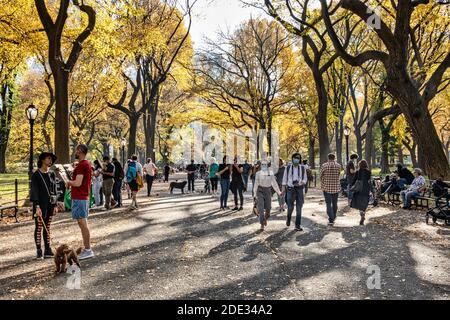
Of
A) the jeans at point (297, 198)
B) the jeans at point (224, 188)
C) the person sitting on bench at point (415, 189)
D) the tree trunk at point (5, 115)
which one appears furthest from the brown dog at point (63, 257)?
the tree trunk at point (5, 115)

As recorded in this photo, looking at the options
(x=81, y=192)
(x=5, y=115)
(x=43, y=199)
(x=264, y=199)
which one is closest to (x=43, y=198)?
(x=43, y=199)

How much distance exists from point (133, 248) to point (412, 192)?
33.7 feet

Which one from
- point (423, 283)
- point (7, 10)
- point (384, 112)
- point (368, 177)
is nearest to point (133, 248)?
point (423, 283)

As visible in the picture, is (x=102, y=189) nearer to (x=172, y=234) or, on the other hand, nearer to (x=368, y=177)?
(x=172, y=234)

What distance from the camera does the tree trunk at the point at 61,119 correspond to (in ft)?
51.9

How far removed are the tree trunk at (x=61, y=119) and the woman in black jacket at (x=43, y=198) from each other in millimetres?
8227

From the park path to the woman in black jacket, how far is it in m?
0.42

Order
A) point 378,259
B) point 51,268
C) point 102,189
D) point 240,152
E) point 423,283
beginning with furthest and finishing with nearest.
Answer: point 240,152 < point 102,189 < point 378,259 < point 51,268 < point 423,283

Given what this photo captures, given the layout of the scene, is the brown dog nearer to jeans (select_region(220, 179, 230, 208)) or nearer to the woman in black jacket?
the woman in black jacket

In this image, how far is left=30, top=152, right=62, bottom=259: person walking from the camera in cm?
762

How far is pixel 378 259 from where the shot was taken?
7543mm

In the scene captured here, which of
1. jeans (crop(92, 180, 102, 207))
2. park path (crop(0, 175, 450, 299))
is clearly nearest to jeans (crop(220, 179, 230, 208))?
park path (crop(0, 175, 450, 299))

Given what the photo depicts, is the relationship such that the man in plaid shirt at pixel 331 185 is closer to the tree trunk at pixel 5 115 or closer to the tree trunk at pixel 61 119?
the tree trunk at pixel 61 119

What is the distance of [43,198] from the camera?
7715 millimetres
